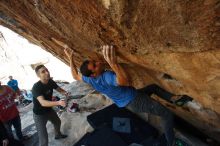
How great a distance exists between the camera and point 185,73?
3.44 metres

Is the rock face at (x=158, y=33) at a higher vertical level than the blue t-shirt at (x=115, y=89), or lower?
higher

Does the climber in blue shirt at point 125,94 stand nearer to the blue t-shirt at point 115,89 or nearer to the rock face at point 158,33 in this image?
the blue t-shirt at point 115,89

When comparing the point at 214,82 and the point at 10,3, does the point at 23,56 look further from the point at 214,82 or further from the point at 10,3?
the point at 214,82

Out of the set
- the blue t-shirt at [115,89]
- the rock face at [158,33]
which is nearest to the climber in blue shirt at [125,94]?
the blue t-shirt at [115,89]

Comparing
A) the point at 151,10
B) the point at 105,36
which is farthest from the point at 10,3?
the point at 151,10

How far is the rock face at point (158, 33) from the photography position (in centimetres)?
238

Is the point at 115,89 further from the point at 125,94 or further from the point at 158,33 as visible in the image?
the point at 158,33

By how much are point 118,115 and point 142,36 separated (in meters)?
2.67

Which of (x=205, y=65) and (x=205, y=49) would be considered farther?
(x=205, y=65)

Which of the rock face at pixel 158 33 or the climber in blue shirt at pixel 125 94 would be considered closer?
the rock face at pixel 158 33

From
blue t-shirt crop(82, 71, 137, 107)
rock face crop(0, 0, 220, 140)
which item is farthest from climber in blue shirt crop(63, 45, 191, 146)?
rock face crop(0, 0, 220, 140)

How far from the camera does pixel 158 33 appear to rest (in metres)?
2.79

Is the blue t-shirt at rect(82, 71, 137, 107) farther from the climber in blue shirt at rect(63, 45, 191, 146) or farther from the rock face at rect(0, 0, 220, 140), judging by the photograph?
the rock face at rect(0, 0, 220, 140)

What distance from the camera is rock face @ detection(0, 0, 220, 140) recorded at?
93.8 inches
